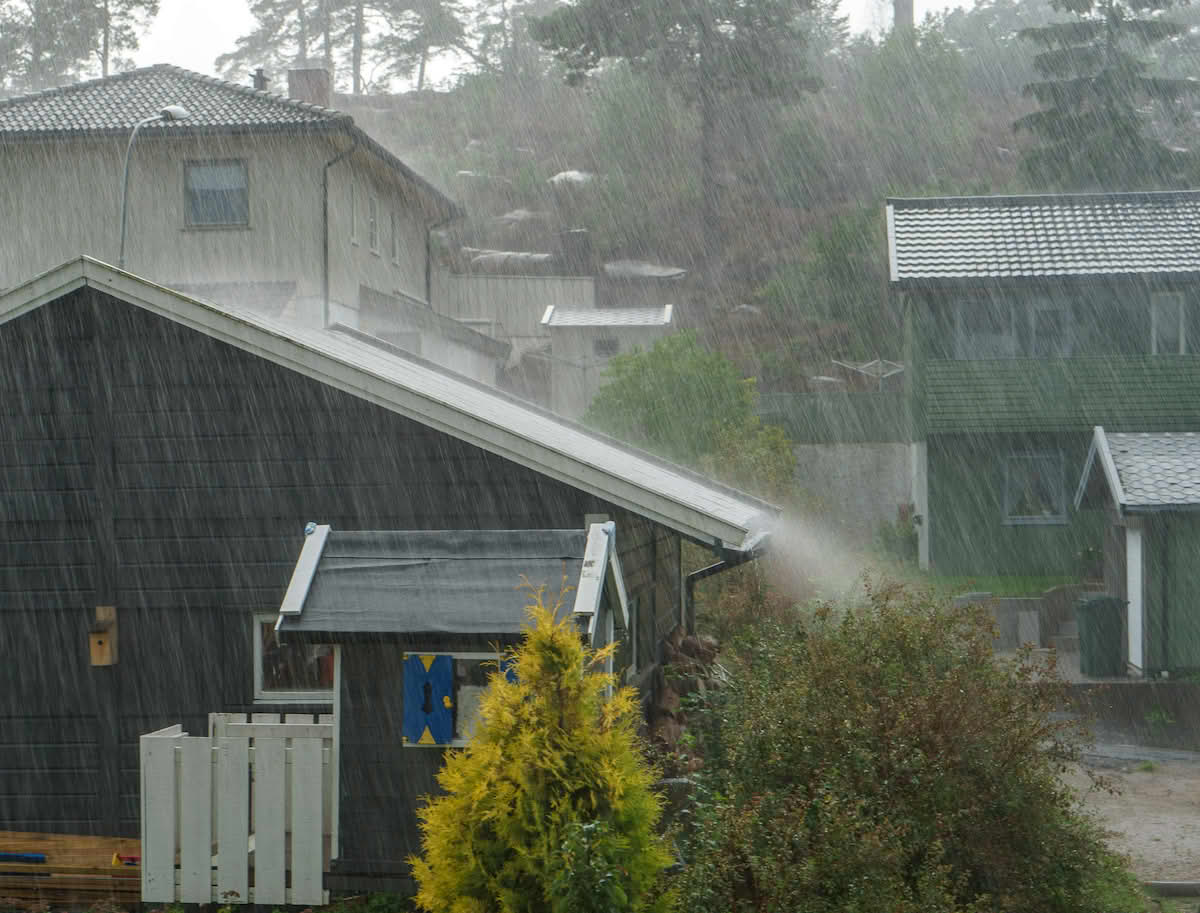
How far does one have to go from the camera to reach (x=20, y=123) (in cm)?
2527

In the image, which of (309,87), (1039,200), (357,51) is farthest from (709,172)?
(357,51)

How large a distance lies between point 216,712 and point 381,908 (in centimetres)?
244

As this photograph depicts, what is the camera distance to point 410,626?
8.97 m

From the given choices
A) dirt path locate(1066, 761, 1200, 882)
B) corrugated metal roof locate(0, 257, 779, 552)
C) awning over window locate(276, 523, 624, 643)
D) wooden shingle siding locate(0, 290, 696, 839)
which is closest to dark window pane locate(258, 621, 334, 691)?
wooden shingle siding locate(0, 290, 696, 839)

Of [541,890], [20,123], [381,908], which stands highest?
[20,123]

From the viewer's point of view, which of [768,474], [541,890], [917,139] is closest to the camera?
[541,890]

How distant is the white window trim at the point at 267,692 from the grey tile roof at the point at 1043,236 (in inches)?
703

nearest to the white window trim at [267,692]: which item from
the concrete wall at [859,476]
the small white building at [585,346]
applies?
the concrete wall at [859,476]

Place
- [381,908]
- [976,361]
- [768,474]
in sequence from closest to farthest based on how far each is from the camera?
1. [381,908]
2. [768,474]
3. [976,361]

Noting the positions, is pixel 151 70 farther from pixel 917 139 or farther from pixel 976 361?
pixel 917 139

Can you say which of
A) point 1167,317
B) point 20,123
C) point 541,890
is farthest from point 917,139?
point 541,890

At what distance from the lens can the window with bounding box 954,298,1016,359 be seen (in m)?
26.3

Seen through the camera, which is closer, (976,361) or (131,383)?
(131,383)

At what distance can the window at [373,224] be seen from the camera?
2744 centimetres
